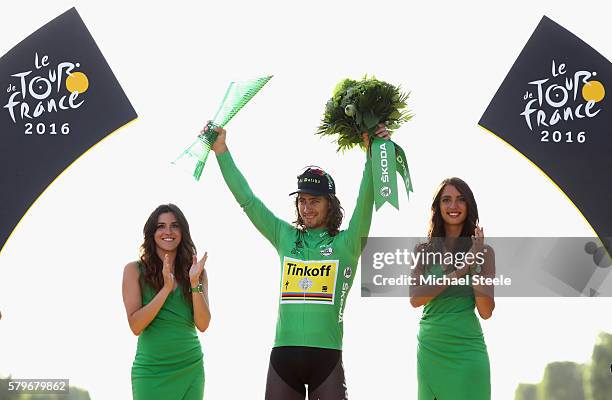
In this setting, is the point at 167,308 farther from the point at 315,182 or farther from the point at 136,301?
the point at 315,182

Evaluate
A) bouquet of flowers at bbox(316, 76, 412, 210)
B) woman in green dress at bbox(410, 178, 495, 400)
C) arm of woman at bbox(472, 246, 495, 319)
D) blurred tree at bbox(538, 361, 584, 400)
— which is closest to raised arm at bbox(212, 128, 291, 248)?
bouquet of flowers at bbox(316, 76, 412, 210)

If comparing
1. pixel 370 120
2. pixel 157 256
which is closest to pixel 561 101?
pixel 370 120

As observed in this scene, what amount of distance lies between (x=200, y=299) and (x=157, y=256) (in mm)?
507

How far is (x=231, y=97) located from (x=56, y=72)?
165cm

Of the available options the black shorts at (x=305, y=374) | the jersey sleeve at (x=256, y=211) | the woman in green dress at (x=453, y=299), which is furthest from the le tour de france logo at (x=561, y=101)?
the black shorts at (x=305, y=374)

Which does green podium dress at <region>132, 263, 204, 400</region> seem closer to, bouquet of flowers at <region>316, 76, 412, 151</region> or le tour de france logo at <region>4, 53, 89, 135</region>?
bouquet of flowers at <region>316, 76, 412, 151</region>

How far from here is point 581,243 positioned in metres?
9.27

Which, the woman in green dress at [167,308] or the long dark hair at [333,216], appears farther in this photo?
the long dark hair at [333,216]

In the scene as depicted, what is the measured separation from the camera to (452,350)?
313 inches

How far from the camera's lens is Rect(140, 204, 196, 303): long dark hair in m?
8.00

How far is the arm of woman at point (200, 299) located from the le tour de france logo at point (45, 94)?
2149mm

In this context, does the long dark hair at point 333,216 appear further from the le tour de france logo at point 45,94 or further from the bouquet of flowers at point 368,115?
the le tour de france logo at point 45,94

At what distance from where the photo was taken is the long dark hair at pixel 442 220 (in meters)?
8.13

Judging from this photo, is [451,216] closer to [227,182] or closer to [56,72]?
[227,182]
